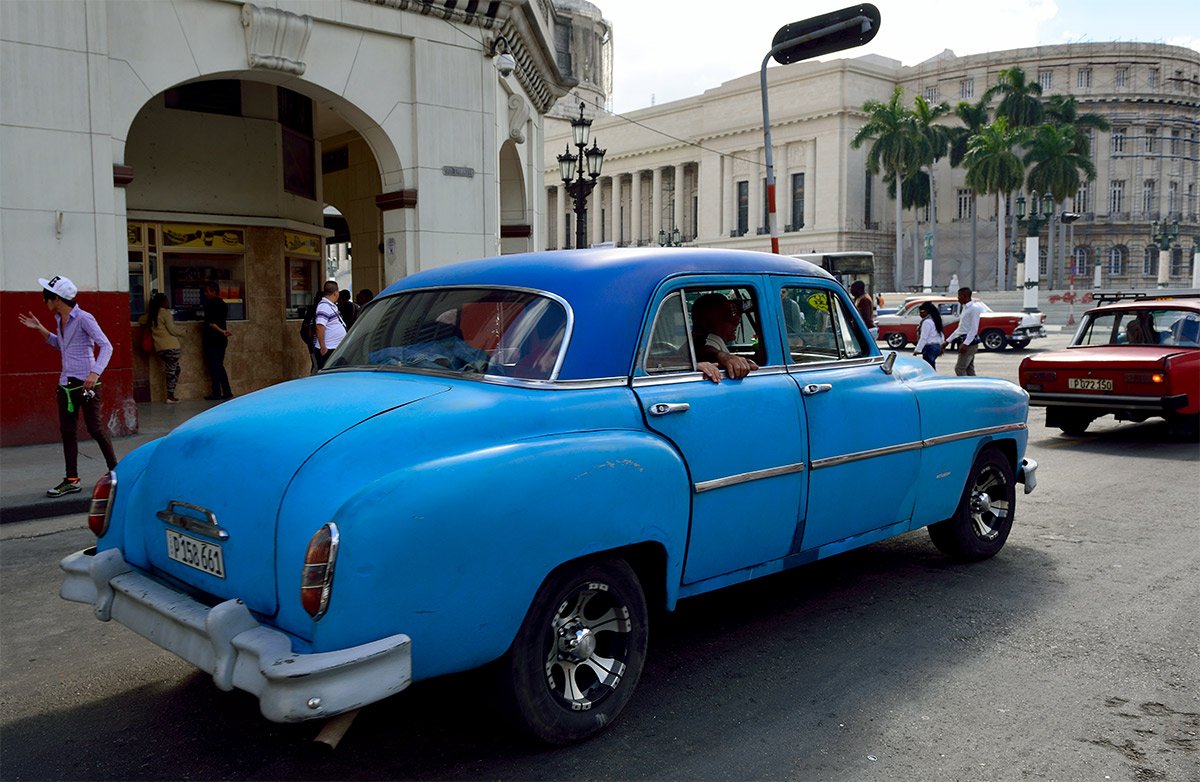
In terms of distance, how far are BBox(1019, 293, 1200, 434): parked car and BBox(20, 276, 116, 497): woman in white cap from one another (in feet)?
31.6

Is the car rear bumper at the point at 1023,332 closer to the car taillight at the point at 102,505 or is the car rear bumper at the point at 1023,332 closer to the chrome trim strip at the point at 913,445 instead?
the chrome trim strip at the point at 913,445

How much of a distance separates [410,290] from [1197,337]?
9.98 metres

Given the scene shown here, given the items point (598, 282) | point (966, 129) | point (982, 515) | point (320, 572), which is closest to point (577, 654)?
point (320, 572)

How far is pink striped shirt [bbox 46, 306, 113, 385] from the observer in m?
8.23

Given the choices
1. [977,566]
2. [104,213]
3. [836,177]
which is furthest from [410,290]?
[836,177]

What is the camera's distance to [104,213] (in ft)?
37.0

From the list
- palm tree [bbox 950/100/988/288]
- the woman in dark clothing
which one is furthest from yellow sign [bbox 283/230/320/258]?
palm tree [bbox 950/100/988/288]

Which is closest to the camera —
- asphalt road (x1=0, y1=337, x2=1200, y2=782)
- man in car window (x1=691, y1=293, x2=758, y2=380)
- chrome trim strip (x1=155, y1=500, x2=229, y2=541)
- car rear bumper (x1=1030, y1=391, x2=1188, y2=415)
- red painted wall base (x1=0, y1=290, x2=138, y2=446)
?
chrome trim strip (x1=155, y1=500, x2=229, y2=541)

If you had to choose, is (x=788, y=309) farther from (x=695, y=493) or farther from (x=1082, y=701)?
(x=1082, y=701)

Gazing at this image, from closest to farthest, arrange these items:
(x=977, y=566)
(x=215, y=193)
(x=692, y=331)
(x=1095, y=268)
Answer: (x=692, y=331) < (x=977, y=566) < (x=215, y=193) < (x=1095, y=268)

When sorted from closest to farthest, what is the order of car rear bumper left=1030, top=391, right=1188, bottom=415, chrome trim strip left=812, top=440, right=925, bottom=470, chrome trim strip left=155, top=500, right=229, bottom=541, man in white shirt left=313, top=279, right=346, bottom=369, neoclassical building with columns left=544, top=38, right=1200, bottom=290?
chrome trim strip left=155, top=500, right=229, bottom=541, chrome trim strip left=812, top=440, right=925, bottom=470, car rear bumper left=1030, top=391, right=1188, bottom=415, man in white shirt left=313, top=279, right=346, bottom=369, neoclassical building with columns left=544, top=38, right=1200, bottom=290

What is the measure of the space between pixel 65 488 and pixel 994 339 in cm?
2847

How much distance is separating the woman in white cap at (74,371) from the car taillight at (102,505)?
4.71 meters

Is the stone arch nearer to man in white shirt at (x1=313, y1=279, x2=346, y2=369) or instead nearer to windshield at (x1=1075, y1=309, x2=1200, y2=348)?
man in white shirt at (x1=313, y1=279, x2=346, y2=369)
